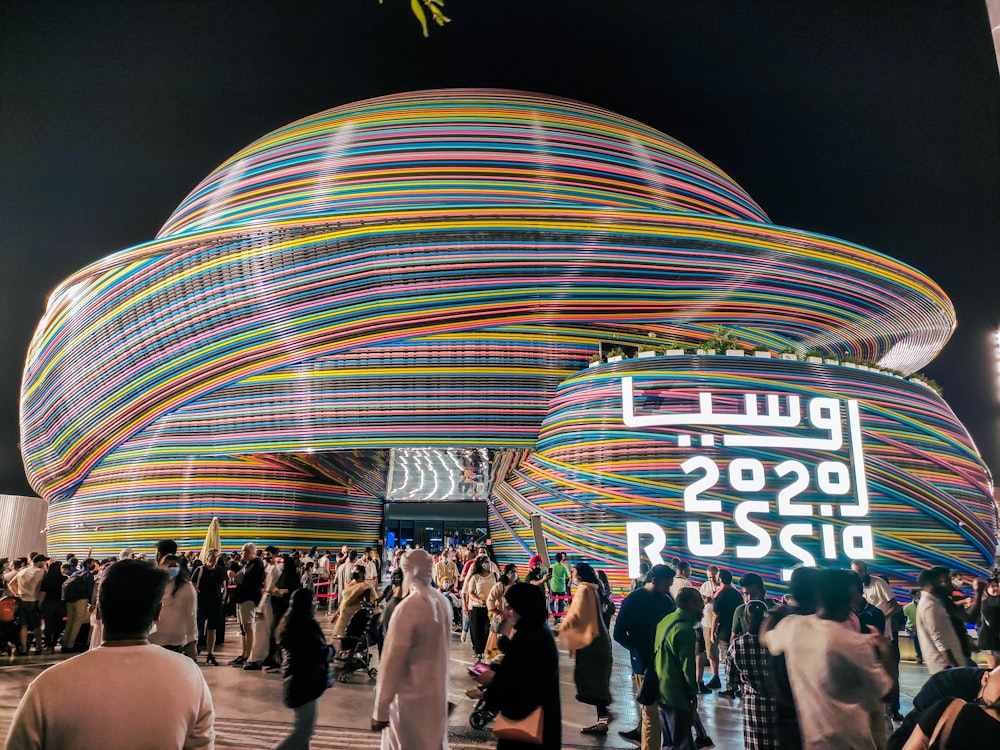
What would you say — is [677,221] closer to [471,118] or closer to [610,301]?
[610,301]

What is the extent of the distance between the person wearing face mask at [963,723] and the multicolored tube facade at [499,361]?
45.5 feet

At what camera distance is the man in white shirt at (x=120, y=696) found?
7.40ft

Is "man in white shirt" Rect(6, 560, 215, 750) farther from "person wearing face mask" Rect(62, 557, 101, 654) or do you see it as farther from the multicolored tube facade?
the multicolored tube facade

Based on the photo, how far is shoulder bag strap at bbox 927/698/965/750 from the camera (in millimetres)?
2791

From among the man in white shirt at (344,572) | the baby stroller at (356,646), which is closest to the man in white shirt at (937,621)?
the baby stroller at (356,646)

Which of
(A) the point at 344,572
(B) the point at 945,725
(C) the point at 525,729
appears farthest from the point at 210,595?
(B) the point at 945,725

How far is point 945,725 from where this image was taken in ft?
9.20

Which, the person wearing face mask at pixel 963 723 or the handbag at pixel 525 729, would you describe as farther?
the handbag at pixel 525 729

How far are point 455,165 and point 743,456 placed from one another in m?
17.2

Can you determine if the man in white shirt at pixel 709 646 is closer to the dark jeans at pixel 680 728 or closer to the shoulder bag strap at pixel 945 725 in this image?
the dark jeans at pixel 680 728

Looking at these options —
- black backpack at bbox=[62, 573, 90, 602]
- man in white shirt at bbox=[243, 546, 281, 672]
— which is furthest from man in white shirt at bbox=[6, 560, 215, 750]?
black backpack at bbox=[62, 573, 90, 602]

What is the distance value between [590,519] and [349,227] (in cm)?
1314

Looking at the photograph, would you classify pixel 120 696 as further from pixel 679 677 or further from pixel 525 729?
pixel 679 677

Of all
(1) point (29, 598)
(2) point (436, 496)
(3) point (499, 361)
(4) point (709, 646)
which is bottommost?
(4) point (709, 646)
